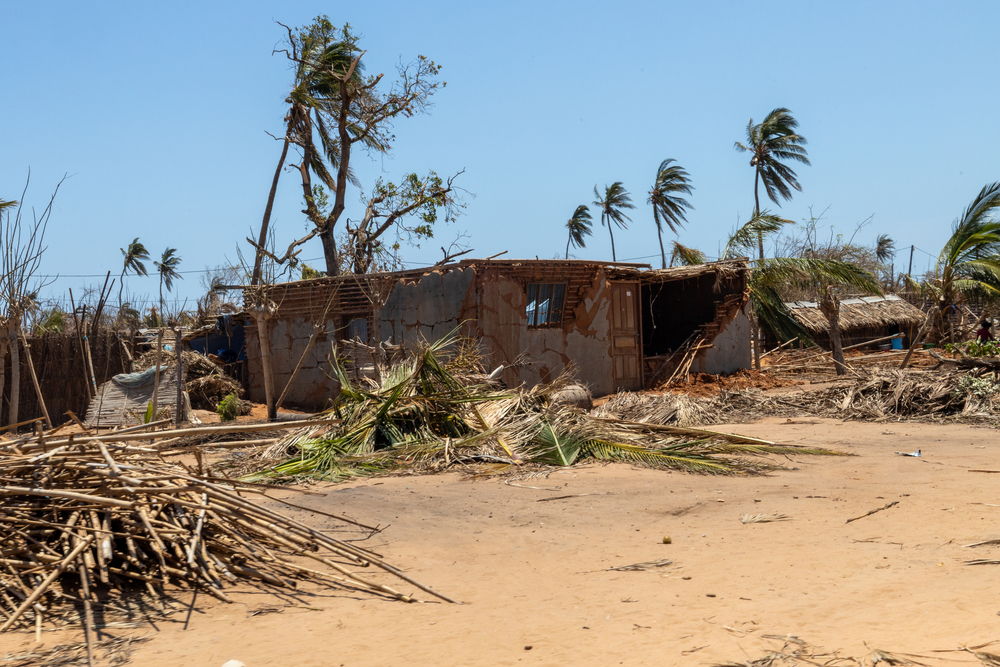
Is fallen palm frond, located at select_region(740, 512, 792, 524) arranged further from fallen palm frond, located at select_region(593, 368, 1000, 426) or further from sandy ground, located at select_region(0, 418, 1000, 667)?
fallen palm frond, located at select_region(593, 368, 1000, 426)

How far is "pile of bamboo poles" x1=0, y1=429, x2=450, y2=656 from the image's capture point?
13.1ft

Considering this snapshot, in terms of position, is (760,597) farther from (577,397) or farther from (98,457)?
(577,397)

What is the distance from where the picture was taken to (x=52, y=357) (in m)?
15.8

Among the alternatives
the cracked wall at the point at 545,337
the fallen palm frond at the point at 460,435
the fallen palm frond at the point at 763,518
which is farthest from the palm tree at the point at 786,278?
the fallen palm frond at the point at 763,518

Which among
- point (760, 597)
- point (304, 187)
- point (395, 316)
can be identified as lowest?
point (760, 597)

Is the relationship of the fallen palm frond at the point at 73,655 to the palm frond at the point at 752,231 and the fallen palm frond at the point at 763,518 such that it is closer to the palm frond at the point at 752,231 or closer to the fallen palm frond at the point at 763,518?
the fallen palm frond at the point at 763,518

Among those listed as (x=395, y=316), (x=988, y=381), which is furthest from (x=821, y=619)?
(x=395, y=316)

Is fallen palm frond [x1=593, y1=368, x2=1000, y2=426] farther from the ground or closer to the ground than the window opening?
closer to the ground

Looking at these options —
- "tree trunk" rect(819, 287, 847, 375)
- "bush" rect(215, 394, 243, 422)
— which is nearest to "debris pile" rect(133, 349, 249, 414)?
"bush" rect(215, 394, 243, 422)

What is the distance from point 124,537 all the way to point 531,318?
10.7 metres

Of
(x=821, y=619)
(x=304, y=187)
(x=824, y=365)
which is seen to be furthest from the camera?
(x=304, y=187)

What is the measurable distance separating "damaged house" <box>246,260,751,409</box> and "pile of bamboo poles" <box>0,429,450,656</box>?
8.48 meters

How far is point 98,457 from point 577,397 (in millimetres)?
7356

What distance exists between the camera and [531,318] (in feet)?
48.4
